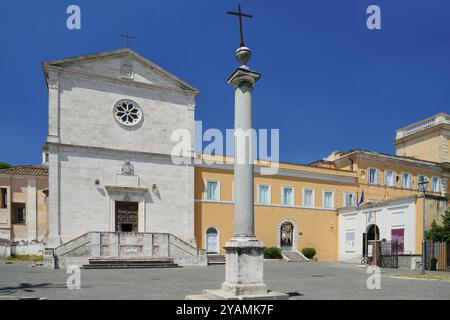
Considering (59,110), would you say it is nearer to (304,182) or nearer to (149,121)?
(149,121)

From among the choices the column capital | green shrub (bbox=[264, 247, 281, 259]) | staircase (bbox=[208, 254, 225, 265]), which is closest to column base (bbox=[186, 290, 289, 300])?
the column capital

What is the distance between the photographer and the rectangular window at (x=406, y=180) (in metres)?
41.3

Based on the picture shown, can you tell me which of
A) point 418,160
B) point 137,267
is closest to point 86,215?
point 137,267

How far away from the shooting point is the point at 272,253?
33.6 metres

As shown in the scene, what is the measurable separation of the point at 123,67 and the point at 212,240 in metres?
14.9

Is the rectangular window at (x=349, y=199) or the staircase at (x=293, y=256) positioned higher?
the rectangular window at (x=349, y=199)

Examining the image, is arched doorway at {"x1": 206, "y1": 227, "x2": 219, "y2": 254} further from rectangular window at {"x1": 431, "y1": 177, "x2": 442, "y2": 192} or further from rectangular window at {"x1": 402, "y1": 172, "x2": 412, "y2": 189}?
rectangular window at {"x1": 431, "y1": 177, "x2": 442, "y2": 192}

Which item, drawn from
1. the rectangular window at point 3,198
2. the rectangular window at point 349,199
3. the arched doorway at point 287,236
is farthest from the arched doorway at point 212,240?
the rectangular window at point 3,198

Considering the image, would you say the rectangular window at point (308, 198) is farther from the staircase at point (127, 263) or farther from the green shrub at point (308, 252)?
the staircase at point (127, 263)

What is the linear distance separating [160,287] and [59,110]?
19.6m

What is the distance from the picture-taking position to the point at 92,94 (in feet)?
101

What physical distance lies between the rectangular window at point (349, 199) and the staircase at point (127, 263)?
19032 millimetres

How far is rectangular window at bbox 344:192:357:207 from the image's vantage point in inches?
1535
